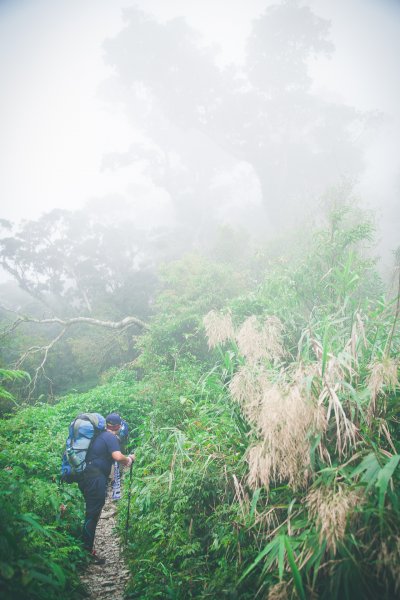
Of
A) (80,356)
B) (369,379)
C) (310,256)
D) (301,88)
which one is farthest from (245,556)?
(301,88)

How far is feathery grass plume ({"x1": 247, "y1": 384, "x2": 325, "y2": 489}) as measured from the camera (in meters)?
2.00

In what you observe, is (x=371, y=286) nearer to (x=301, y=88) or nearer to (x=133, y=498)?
(x=133, y=498)

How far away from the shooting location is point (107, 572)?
299 centimetres

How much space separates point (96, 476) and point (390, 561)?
9.69 ft

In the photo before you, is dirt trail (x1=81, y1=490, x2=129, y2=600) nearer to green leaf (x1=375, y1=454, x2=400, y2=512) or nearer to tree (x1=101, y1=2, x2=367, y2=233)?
green leaf (x1=375, y1=454, x2=400, y2=512)

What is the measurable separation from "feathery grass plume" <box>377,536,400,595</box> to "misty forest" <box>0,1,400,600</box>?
0.01 m

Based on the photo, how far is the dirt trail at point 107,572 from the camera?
268 centimetres

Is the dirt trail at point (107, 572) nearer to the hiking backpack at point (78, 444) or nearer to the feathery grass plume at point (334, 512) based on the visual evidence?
the hiking backpack at point (78, 444)

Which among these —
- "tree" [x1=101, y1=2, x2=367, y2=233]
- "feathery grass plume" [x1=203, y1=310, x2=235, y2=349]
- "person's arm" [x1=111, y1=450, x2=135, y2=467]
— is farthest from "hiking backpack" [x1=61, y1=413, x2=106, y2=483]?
"tree" [x1=101, y1=2, x2=367, y2=233]

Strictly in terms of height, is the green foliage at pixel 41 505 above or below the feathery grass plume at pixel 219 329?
below

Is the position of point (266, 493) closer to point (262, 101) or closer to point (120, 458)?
point (120, 458)

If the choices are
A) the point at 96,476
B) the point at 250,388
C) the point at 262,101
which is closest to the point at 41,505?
the point at 96,476

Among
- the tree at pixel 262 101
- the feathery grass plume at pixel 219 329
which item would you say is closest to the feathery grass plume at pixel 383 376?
the feathery grass plume at pixel 219 329

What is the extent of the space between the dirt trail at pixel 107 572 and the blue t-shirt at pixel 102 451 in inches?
34.2
